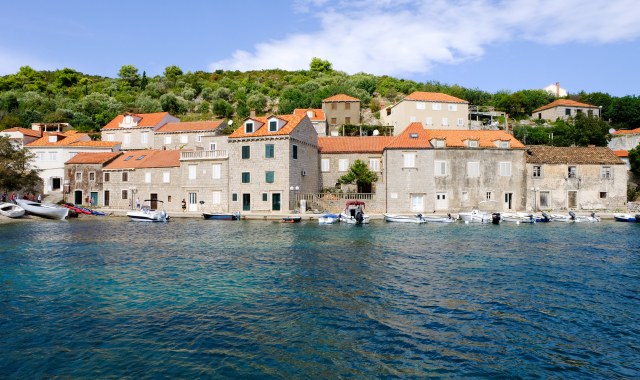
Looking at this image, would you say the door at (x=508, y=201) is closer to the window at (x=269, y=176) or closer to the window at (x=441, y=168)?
the window at (x=441, y=168)

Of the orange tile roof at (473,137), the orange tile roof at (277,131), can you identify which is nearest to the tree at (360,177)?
the orange tile roof at (473,137)

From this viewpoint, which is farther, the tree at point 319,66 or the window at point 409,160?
the tree at point 319,66

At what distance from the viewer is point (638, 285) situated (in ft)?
51.3

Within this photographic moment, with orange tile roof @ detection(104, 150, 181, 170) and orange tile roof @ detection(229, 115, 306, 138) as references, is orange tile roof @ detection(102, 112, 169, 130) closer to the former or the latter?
orange tile roof @ detection(104, 150, 181, 170)

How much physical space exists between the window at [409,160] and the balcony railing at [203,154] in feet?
63.4

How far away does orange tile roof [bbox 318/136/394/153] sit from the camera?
46938 mm

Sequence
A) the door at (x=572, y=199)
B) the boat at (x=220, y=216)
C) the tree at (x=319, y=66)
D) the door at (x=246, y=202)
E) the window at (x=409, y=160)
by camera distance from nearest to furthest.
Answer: the boat at (x=220, y=216) → the door at (x=246, y=202) → the window at (x=409, y=160) → the door at (x=572, y=199) → the tree at (x=319, y=66)

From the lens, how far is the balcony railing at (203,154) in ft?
146

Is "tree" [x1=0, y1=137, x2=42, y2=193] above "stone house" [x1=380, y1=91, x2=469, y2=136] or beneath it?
beneath

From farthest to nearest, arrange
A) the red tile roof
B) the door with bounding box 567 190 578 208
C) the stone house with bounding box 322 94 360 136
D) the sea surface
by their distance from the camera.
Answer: the stone house with bounding box 322 94 360 136 < the door with bounding box 567 190 578 208 < the red tile roof < the sea surface

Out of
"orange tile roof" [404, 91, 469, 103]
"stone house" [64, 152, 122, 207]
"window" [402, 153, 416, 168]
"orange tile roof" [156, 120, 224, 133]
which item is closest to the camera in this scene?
"window" [402, 153, 416, 168]

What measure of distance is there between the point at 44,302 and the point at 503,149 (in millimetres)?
43215

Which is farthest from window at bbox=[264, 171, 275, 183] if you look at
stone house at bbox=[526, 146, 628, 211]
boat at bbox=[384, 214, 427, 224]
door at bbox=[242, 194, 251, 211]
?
stone house at bbox=[526, 146, 628, 211]

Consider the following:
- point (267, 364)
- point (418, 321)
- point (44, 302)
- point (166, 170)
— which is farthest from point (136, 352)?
point (166, 170)
